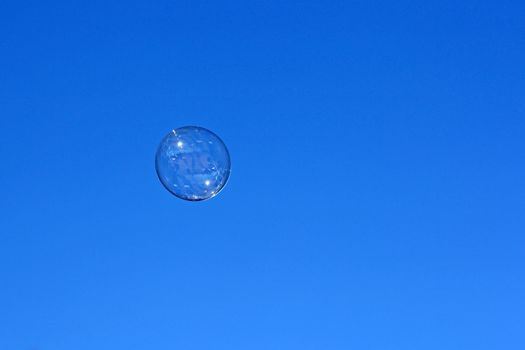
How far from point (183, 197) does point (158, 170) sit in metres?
0.63

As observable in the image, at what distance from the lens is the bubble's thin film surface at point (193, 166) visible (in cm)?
1196

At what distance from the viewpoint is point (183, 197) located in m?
12.0

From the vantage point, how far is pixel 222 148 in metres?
12.1

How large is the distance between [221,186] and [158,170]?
3.59 feet

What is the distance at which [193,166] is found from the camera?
12.0 meters

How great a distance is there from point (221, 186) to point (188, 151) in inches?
32.0

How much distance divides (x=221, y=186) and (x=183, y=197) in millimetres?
663

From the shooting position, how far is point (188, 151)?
11961mm

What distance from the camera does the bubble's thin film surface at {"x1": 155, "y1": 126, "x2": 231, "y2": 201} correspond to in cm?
1196

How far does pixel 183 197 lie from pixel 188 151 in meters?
0.77

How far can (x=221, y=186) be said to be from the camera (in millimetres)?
12125
